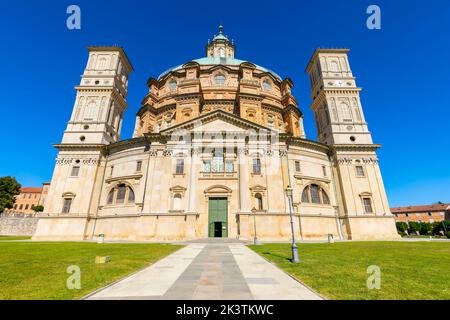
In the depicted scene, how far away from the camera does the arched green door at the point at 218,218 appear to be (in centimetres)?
2834

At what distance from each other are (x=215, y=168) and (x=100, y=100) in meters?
25.2

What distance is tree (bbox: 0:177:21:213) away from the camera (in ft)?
164

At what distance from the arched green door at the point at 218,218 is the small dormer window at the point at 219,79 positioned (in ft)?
76.8

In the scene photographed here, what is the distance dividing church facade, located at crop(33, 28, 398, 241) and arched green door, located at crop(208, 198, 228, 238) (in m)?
0.13

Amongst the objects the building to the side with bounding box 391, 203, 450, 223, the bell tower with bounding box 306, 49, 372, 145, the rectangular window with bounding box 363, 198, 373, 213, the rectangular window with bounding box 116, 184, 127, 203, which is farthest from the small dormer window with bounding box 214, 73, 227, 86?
the building to the side with bounding box 391, 203, 450, 223

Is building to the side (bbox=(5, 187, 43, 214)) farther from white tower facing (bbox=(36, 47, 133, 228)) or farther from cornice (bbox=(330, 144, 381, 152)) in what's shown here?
cornice (bbox=(330, 144, 381, 152))

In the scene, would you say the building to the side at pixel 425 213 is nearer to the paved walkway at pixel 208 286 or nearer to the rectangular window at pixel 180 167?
the rectangular window at pixel 180 167

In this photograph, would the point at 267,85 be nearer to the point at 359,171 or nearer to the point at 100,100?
the point at 359,171

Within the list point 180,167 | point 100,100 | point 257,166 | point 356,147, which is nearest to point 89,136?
point 100,100

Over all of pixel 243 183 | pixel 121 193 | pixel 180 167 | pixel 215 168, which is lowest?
pixel 121 193

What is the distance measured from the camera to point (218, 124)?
104 feet
